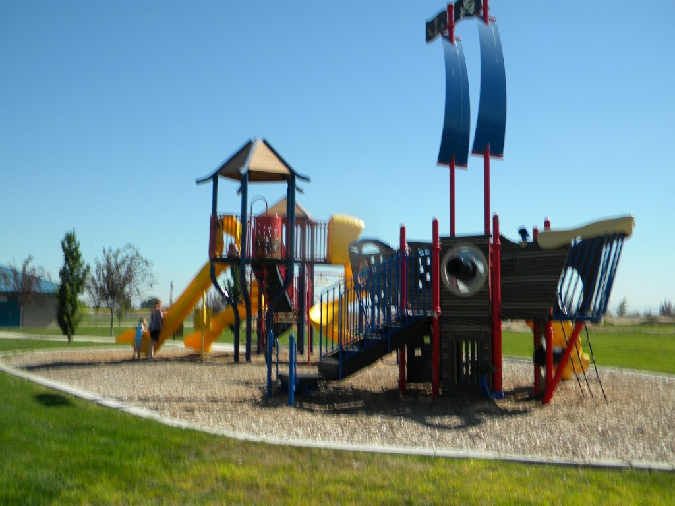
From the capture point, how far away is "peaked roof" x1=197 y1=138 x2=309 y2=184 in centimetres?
1667

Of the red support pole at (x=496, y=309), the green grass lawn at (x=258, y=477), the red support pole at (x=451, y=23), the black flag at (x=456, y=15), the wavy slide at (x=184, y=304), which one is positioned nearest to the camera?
the green grass lawn at (x=258, y=477)

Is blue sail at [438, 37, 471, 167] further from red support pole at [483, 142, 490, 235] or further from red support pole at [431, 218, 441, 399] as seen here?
red support pole at [431, 218, 441, 399]

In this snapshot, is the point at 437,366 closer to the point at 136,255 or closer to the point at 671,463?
the point at 671,463

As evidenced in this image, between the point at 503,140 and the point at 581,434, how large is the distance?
20.3 feet

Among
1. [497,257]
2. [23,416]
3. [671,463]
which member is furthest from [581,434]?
[23,416]

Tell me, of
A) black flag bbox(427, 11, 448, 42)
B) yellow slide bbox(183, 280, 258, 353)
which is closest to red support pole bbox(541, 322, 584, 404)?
black flag bbox(427, 11, 448, 42)

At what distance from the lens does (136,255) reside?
42.7 m

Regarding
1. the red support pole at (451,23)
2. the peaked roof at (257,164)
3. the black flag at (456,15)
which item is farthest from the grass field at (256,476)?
the peaked roof at (257,164)

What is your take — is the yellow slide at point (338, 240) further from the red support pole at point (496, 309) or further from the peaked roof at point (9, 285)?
the peaked roof at point (9, 285)

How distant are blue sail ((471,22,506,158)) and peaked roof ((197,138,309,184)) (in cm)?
641

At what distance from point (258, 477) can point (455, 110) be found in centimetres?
930

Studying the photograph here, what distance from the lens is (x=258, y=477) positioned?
5090 mm

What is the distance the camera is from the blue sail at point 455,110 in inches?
488

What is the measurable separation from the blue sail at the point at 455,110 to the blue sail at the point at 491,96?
70 cm
